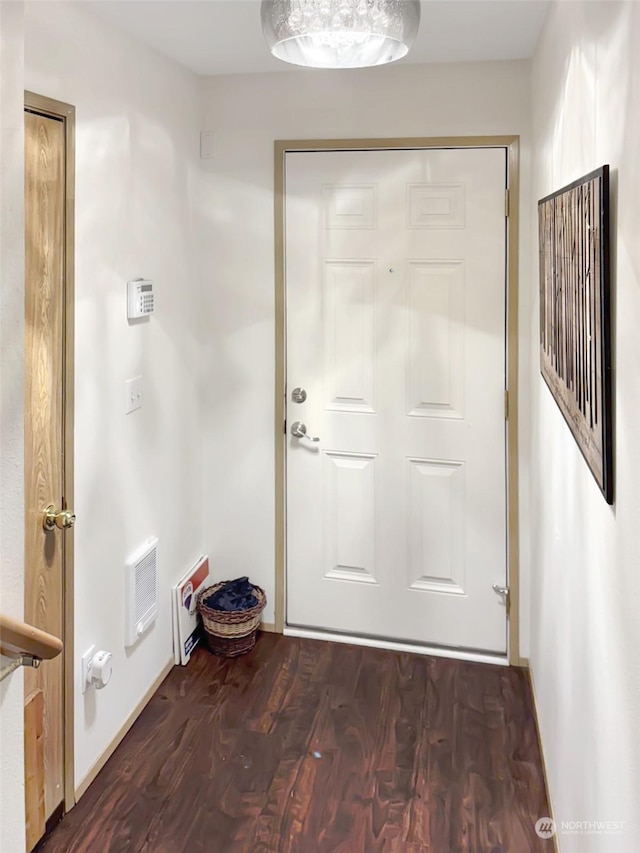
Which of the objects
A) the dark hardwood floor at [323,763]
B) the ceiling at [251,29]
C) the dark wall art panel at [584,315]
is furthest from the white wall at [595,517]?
the dark hardwood floor at [323,763]

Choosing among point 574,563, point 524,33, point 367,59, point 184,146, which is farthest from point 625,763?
point 184,146

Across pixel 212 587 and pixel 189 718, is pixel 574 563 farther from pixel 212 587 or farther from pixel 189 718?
pixel 212 587

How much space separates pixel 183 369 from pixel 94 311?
762 mm

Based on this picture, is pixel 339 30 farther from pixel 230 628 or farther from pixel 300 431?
pixel 230 628

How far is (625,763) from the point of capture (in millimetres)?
1118

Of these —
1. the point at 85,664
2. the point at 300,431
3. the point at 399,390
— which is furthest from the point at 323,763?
the point at 399,390

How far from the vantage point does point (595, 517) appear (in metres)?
1.37

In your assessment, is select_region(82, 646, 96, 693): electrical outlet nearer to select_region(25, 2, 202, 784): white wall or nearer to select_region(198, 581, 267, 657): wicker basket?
select_region(25, 2, 202, 784): white wall

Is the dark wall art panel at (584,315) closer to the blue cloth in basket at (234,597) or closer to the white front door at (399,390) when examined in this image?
the white front door at (399,390)

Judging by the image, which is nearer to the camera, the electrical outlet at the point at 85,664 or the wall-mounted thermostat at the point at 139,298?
the electrical outlet at the point at 85,664

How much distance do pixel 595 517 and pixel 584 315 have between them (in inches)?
14.8

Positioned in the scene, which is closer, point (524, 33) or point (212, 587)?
point (524, 33)

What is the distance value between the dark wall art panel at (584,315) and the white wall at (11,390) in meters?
0.91

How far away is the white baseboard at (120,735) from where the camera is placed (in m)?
2.21
